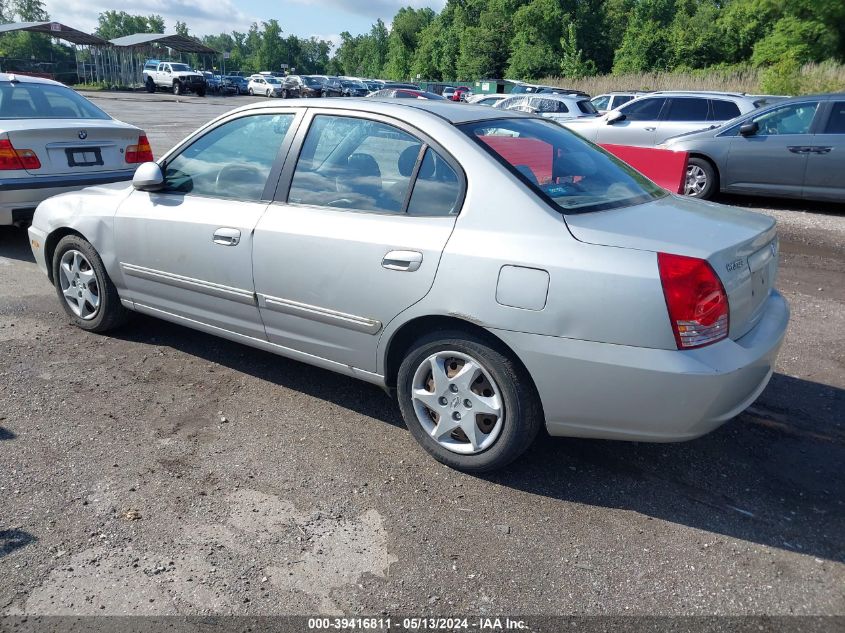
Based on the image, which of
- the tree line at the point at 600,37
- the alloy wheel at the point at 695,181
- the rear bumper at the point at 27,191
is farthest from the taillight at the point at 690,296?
the tree line at the point at 600,37

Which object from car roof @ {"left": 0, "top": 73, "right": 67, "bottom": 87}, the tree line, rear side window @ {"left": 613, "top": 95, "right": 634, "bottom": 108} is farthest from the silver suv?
the tree line

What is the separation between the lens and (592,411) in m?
3.10

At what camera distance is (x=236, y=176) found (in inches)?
166

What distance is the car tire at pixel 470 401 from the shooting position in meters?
3.23

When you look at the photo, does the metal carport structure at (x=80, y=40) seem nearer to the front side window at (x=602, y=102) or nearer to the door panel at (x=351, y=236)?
the front side window at (x=602, y=102)

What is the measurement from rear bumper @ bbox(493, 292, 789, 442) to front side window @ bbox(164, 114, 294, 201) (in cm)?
180

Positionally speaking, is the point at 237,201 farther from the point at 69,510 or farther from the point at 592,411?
the point at 592,411

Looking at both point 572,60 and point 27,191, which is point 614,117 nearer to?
point 27,191

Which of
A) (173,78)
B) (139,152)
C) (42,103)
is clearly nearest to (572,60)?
(173,78)

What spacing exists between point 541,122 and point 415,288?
1.50m

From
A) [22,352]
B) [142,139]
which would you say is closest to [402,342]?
[22,352]

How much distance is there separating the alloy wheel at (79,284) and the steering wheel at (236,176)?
50.4 inches

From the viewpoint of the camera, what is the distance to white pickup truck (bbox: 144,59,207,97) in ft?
171

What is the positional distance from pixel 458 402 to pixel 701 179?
846 cm
